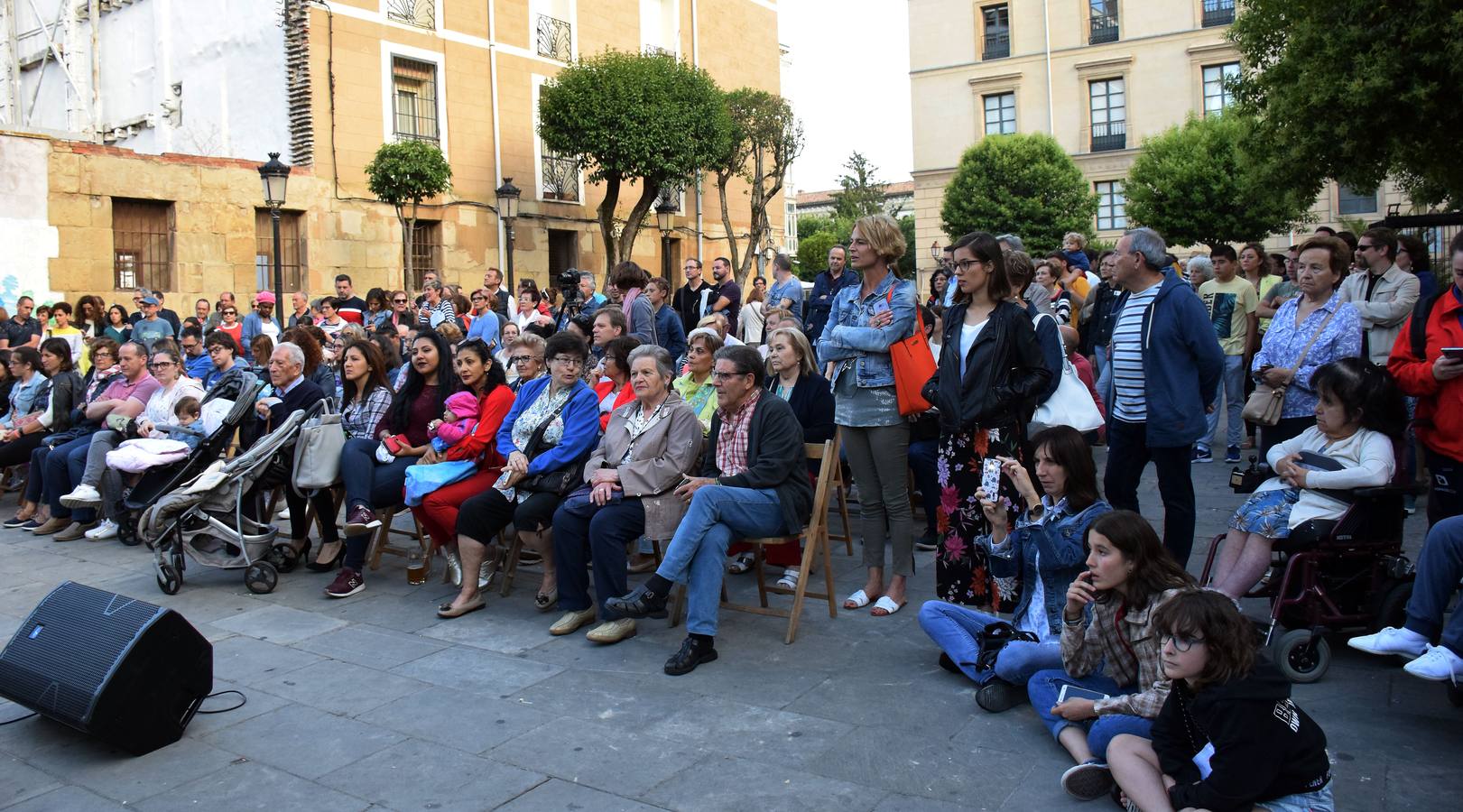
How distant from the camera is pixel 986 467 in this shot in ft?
16.4

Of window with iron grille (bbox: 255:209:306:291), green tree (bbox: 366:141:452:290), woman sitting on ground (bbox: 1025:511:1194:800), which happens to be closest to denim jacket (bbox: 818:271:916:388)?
woman sitting on ground (bbox: 1025:511:1194:800)

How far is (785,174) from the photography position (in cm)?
3055

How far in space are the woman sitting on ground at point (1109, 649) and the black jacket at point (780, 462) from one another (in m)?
1.67

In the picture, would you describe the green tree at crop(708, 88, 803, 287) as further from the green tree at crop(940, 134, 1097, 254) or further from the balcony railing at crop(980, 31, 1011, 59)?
the balcony railing at crop(980, 31, 1011, 59)

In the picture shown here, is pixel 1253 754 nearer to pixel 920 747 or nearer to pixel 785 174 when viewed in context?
pixel 920 747

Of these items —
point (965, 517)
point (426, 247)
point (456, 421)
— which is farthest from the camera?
point (426, 247)

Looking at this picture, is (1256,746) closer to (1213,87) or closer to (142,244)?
(142,244)

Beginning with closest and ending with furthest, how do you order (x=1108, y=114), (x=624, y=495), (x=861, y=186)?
(x=624, y=495)
(x=1108, y=114)
(x=861, y=186)

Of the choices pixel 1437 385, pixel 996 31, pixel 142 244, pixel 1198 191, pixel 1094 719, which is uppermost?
pixel 996 31

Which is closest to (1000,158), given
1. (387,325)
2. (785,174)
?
(785,174)

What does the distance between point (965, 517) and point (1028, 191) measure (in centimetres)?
2982

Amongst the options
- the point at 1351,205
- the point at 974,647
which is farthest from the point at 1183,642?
the point at 1351,205

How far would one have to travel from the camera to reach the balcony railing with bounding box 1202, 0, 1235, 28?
3475 cm

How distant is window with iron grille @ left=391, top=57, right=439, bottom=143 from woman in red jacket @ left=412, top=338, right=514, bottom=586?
54.7 ft
